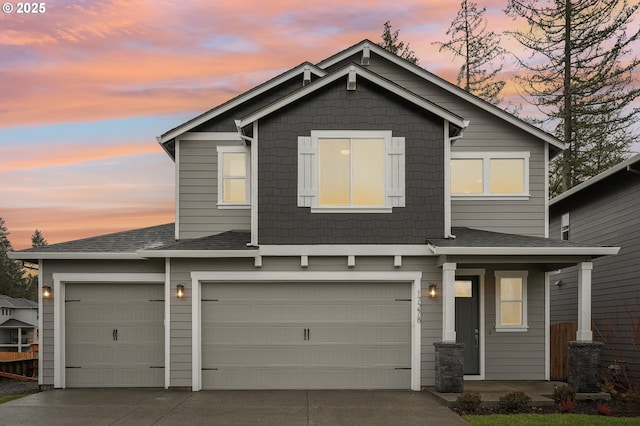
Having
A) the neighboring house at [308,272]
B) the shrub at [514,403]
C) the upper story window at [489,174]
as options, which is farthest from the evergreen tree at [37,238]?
the shrub at [514,403]

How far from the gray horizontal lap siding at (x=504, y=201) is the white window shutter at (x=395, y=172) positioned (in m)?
2.05

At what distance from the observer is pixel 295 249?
12.1m

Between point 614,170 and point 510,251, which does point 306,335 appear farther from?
point 614,170

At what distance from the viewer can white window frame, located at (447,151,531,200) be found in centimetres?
1371

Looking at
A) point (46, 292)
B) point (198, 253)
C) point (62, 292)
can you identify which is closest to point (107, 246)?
point (62, 292)

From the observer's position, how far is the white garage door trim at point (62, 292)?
12531 millimetres

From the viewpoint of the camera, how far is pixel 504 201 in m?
13.7

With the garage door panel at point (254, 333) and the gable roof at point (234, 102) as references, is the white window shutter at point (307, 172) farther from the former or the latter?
the garage door panel at point (254, 333)

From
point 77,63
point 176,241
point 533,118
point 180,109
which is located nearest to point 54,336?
point 176,241

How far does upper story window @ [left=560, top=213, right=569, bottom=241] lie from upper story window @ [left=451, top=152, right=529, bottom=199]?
5.17 metres

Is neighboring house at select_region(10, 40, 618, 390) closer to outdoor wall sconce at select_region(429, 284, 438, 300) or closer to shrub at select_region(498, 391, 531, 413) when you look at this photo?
outdoor wall sconce at select_region(429, 284, 438, 300)

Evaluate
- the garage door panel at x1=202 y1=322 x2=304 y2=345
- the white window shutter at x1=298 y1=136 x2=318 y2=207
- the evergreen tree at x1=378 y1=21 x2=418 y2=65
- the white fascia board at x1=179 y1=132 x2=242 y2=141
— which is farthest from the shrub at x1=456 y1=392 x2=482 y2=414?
the evergreen tree at x1=378 y1=21 x2=418 y2=65

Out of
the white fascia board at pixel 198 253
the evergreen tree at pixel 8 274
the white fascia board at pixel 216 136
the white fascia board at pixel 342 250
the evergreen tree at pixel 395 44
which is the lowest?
the evergreen tree at pixel 8 274

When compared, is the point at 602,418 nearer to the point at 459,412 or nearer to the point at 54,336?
the point at 459,412
